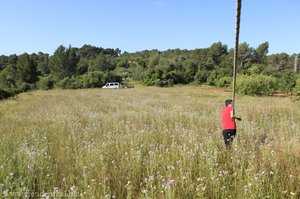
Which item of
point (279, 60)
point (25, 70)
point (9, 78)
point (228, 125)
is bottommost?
point (228, 125)

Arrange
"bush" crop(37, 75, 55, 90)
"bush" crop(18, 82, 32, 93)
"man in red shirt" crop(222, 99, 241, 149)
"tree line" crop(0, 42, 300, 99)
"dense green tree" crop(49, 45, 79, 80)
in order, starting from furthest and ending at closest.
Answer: "dense green tree" crop(49, 45, 79, 80)
"bush" crop(37, 75, 55, 90)
"bush" crop(18, 82, 32, 93)
"tree line" crop(0, 42, 300, 99)
"man in red shirt" crop(222, 99, 241, 149)

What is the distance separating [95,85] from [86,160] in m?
51.4

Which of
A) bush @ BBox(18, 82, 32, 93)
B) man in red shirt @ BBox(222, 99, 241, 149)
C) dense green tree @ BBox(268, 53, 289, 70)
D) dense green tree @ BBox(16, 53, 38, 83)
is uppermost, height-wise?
dense green tree @ BBox(268, 53, 289, 70)

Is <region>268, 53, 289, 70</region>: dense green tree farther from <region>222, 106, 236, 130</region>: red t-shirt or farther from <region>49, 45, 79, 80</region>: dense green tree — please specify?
<region>222, 106, 236, 130</region>: red t-shirt

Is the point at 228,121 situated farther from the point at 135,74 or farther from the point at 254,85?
the point at 135,74

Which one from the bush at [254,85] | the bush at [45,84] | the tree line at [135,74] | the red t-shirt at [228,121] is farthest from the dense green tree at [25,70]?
the red t-shirt at [228,121]

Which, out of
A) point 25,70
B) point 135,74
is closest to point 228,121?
point 25,70

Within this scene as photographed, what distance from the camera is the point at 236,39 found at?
2561 mm

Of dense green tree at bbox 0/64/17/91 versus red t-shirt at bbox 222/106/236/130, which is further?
dense green tree at bbox 0/64/17/91

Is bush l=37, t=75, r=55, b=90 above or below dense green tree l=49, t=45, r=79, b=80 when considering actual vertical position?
below

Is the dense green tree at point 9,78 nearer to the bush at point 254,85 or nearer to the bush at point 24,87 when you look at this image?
the bush at point 24,87

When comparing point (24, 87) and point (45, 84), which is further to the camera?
point (45, 84)

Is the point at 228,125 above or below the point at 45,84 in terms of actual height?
above

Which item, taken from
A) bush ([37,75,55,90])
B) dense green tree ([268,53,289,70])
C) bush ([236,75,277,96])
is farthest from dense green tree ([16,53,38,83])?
dense green tree ([268,53,289,70])
